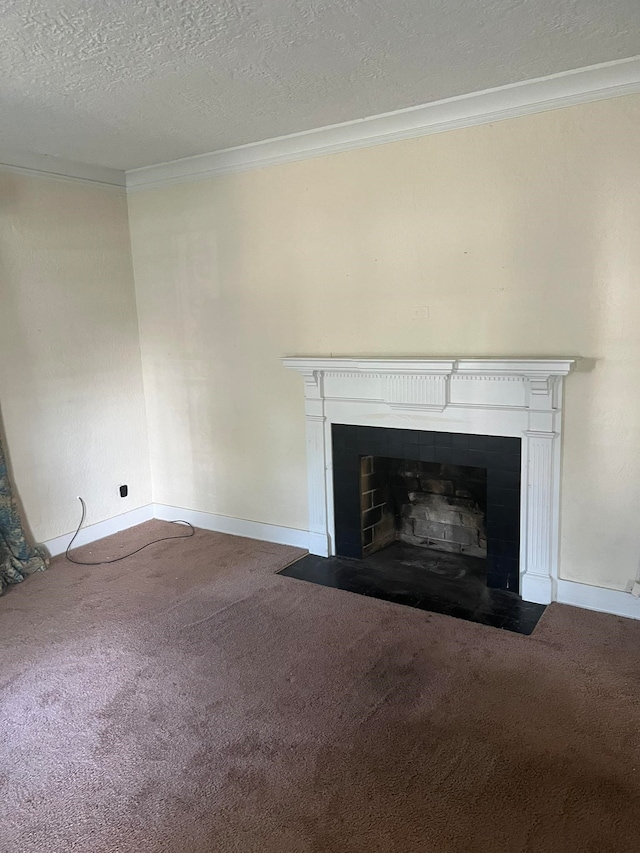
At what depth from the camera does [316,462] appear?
381 centimetres

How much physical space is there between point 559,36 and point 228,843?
2998 mm

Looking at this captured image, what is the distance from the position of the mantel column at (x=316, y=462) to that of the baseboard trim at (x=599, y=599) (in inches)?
56.3

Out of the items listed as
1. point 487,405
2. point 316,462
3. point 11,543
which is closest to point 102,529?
point 11,543

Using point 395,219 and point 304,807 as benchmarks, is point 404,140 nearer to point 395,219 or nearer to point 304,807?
point 395,219

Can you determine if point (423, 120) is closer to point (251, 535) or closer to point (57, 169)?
point (57, 169)

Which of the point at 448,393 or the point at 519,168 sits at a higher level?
the point at 519,168

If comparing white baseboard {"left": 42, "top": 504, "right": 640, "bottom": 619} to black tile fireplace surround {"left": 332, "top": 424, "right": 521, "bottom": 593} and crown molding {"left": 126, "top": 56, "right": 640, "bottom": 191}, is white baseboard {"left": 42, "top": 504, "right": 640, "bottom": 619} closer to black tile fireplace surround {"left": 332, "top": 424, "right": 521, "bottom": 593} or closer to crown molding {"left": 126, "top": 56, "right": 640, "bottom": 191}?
black tile fireplace surround {"left": 332, "top": 424, "right": 521, "bottom": 593}

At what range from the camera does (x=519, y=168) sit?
2922mm

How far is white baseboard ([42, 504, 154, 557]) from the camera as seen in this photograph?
405cm

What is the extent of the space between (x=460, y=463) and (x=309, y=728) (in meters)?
1.64

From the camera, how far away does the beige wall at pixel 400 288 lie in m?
2.81

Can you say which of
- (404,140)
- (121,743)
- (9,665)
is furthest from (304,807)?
(404,140)

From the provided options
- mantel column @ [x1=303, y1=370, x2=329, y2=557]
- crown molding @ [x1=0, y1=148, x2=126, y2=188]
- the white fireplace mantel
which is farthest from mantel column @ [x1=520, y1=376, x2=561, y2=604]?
crown molding @ [x1=0, y1=148, x2=126, y2=188]

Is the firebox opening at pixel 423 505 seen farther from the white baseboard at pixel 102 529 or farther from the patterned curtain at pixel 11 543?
the patterned curtain at pixel 11 543
